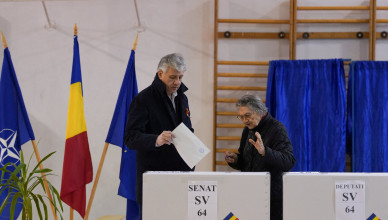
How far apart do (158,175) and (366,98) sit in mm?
2623

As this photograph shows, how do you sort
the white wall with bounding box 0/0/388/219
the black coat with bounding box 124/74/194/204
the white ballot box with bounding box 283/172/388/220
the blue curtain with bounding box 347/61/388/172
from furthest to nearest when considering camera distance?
the white wall with bounding box 0/0/388/219 < the blue curtain with bounding box 347/61/388/172 < the black coat with bounding box 124/74/194/204 < the white ballot box with bounding box 283/172/388/220

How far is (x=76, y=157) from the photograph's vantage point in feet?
11.8

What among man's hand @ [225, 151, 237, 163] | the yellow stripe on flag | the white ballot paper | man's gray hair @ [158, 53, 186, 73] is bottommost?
man's hand @ [225, 151, 237, 163]

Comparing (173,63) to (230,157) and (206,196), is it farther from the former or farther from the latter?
(206,196)

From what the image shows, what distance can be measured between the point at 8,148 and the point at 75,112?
1.69 ft

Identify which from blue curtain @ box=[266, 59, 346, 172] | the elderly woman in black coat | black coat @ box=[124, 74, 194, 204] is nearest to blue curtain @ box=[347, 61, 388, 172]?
blue curtain @ box=[266, 59, 346, 172]

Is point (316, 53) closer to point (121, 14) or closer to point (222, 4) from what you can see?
point (222, 4)

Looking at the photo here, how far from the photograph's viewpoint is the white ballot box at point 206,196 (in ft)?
6.02

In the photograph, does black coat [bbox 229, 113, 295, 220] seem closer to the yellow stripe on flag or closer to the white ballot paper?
the white ballot paper

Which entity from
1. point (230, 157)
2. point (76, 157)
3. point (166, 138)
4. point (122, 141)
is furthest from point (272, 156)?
point (76, 157)

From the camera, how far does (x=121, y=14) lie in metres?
4.44

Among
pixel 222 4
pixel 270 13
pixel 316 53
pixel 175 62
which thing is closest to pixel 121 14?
pixel 222 4

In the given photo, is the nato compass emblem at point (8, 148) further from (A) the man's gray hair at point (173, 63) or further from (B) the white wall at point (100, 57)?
(A) the man's gray hair at point (173, 63)

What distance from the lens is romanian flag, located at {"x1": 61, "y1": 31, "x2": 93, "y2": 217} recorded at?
11.8 feet
